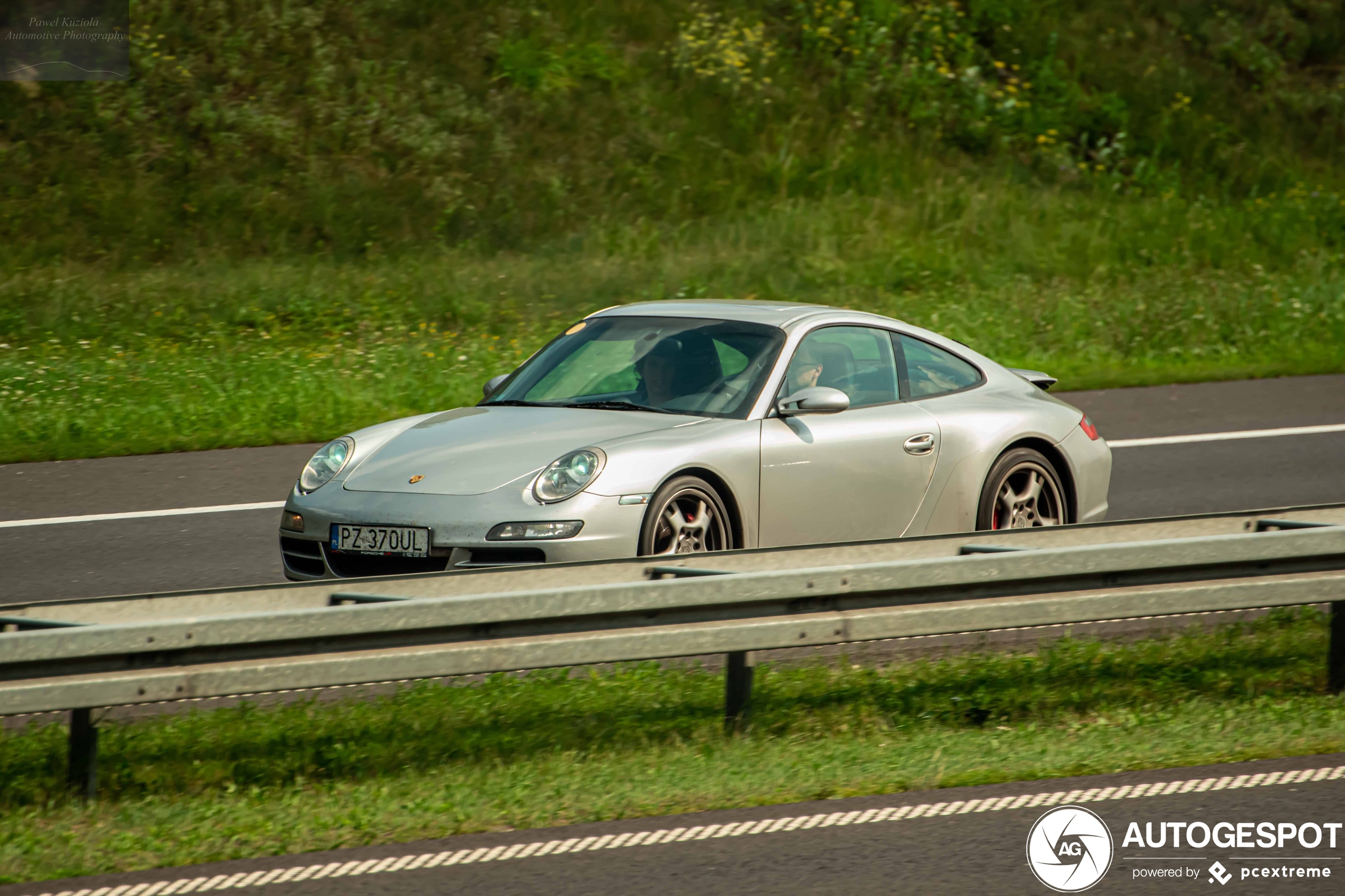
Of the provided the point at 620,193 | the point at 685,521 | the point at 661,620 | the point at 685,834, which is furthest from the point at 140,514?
the point at 620,193

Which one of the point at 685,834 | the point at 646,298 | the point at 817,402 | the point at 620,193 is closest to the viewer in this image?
the point at 685,834

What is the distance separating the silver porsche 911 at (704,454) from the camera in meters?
6.95

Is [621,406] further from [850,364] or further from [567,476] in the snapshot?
[850,364]

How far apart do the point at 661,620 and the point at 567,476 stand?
65.6 inches

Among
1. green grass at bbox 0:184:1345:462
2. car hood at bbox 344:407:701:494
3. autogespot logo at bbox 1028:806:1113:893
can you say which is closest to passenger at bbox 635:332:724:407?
car hood at bbox 344:407:701:494

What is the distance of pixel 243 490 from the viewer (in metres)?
10.9

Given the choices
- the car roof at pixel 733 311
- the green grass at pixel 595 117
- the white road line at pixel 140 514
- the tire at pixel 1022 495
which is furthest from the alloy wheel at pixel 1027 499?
the green grass at pixel 595 117

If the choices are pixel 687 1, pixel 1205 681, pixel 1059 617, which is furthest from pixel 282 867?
pixel 687 1

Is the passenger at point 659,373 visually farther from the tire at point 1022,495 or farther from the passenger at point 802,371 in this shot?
the tire at point 1022,495

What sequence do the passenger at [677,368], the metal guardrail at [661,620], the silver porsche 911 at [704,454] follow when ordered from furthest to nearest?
the passenger at [677,368], the silver porsche 911 at [704,454], the metal guardrail at [661,620]

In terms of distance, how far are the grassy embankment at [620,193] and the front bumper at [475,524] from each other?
5.87 meters

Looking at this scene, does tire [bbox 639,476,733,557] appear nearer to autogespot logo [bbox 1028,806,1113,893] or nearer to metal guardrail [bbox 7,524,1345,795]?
metal guardrail [bbox 7,524,1345,795]

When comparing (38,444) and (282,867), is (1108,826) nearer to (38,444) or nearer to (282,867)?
(282,867)

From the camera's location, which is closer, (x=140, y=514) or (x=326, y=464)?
(x=326, y=464)
